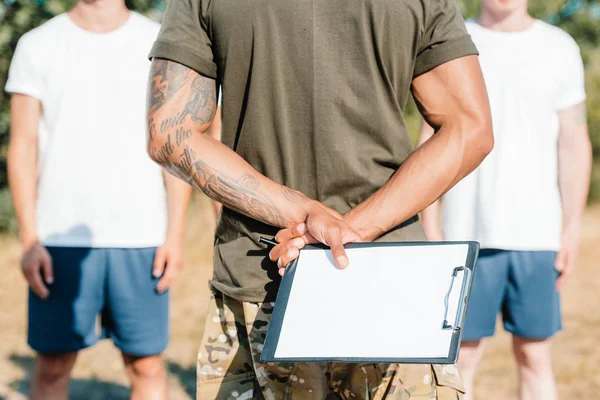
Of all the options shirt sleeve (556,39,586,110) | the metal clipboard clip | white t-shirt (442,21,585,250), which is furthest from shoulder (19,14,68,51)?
the metal clipboard clip

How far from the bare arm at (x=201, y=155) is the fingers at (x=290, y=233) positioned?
0.7 inches

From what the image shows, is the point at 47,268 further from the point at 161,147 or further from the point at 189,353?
the point at 189,353

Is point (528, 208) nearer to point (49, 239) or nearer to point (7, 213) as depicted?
point (49, 239)

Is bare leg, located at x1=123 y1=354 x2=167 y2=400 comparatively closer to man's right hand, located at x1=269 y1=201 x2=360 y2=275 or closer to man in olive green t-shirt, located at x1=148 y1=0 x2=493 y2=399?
man in olive green t-shirt, located at x1=148 y1=0 x2=493 y2=399

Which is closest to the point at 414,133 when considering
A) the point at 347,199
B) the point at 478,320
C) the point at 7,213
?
the point at 7,213

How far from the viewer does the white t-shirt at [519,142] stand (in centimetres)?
350

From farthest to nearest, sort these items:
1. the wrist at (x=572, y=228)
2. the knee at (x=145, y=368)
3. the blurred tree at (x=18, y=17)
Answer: the blurred tree at (x=18, y=17) → the wrist at (x=572, y=228) → the knee at (x=145, y=368)

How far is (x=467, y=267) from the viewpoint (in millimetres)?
1798

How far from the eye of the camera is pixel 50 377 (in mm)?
3510

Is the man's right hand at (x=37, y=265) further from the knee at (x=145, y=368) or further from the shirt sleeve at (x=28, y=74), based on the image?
the shirt sleeve at (x=28, y=74)

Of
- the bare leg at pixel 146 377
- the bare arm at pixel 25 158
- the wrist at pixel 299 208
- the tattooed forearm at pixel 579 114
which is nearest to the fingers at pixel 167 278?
the bare leg at pixel 146 377

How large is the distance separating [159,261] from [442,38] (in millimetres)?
1800

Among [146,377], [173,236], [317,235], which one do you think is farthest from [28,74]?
[317,235]

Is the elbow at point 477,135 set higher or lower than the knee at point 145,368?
higher
